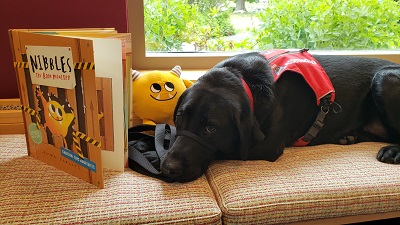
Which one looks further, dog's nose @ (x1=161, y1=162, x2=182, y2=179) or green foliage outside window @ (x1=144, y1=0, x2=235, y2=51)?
green foliage outside window @ (x1=144, y1=0, x2=235, y2=51)

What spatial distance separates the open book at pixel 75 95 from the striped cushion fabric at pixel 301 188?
412 millimetres

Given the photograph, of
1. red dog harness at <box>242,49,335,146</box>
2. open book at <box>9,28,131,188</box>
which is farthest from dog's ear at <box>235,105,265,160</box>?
open book at <box>9,28,131,188</box>

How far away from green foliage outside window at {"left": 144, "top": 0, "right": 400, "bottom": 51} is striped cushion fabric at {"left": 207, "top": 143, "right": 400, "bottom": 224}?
38.7 inches

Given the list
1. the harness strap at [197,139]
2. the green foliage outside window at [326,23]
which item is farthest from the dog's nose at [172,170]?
the green foliage outside window at [326,23]

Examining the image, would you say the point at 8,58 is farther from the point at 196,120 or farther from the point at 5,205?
the point at 196,120

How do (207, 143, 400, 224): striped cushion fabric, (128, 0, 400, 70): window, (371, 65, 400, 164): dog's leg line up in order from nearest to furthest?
(207, 143, 400, 224): striped cushion fabric, (371, 65, 400, 164): dog's leg, (128, 0, 400, 70): window

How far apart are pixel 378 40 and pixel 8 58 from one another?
2.19 meters

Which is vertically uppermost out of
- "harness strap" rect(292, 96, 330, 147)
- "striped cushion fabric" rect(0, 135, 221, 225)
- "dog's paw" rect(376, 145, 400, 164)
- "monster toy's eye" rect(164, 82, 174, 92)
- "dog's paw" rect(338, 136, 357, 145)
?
"monster toy's eye" rect(164, 82, 174, 92)

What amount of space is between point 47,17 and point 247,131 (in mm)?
1043

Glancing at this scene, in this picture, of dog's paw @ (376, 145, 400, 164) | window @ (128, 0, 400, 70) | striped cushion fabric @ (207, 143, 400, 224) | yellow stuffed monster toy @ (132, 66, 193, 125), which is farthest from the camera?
window @ (128, 0, 400, 70)

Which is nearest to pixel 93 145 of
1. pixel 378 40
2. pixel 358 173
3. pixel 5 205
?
pixel 5 205

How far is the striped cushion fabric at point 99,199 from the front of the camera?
39.2 inches

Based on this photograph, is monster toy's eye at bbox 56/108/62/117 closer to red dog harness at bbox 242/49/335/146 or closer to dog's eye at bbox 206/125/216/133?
dog's eye at bbox 206/125/216/133

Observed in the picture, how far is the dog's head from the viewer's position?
1.19 meters
